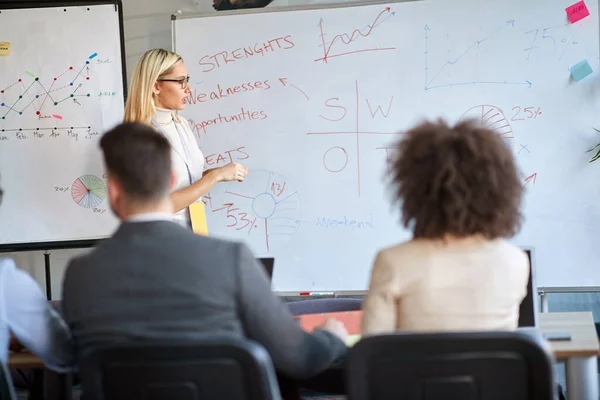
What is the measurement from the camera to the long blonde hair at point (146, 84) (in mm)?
3246

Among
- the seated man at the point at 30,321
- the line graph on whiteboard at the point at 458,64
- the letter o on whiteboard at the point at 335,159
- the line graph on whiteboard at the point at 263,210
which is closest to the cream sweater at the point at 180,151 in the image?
the line graph on whiteboard at the point at 263,210

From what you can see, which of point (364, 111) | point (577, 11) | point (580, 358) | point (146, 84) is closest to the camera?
point (580, 358)

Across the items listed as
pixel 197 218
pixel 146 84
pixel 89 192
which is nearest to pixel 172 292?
pixel 197 218

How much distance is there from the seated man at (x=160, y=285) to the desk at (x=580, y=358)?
64 centimetres

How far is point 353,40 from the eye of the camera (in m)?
3.67

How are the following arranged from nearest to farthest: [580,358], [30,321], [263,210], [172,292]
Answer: [172,292] → [30,321] → [580,358] → [263,210]

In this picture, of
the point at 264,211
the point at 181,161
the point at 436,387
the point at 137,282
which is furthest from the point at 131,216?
the point at 264,211

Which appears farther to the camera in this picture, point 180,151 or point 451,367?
Result: point 180,151

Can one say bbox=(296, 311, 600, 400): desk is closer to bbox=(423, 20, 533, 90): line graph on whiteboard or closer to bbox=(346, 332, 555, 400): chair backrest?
bbox=(346, 332, 555, 400): chair backrest

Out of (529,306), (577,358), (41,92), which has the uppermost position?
(41,92)

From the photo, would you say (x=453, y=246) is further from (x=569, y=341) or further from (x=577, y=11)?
(x=577, y=11)

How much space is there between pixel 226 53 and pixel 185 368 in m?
2.51

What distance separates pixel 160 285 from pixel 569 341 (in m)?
1.07

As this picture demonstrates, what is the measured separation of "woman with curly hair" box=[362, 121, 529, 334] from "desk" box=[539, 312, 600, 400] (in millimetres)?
313
